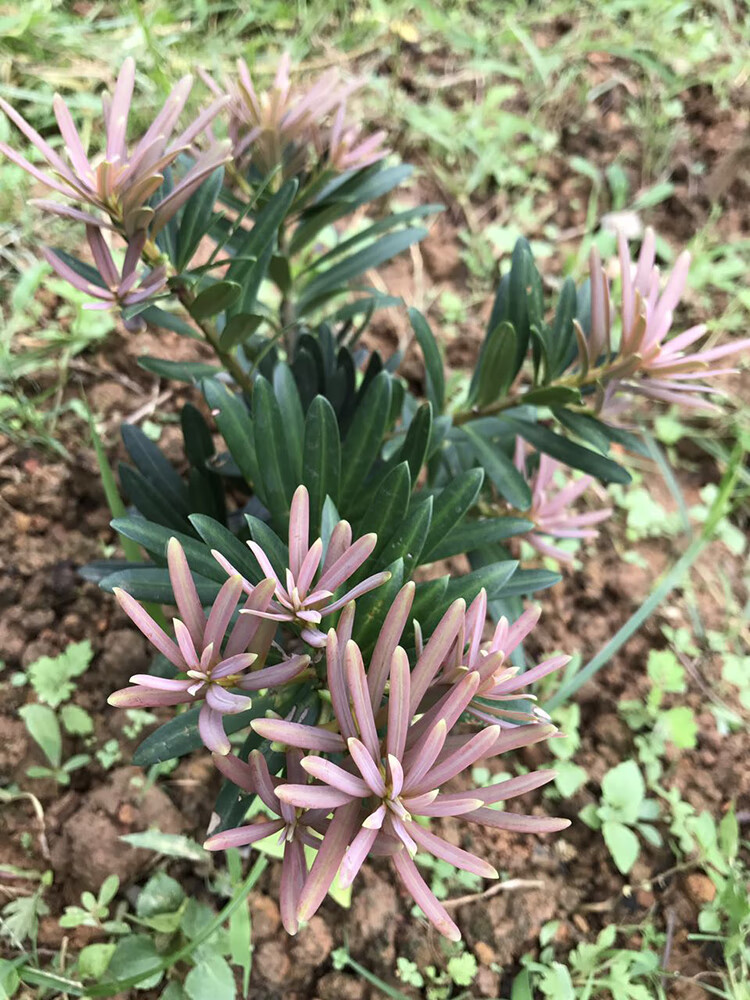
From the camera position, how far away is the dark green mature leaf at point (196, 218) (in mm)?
1224

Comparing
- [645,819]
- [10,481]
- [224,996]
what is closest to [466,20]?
[10,481]

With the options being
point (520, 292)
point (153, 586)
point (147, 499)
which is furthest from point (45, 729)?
point (520, 292)

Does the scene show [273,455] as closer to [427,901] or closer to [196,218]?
[196,218]

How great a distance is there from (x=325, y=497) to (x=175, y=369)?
0.45m

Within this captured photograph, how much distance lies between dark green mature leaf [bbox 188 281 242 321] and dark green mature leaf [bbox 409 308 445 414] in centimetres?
38

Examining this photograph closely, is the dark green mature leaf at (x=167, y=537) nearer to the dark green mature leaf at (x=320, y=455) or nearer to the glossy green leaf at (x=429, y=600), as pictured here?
the dark green mature leaf at (x=320, y=455)

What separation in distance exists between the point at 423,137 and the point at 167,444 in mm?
1716

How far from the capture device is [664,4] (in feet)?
11.1

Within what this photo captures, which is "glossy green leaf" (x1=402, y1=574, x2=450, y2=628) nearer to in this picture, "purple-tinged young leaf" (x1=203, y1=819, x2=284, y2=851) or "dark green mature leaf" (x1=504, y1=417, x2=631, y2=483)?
"purple-tinged young leaf" (x1=203, y1=819, x2=284, y2=851)

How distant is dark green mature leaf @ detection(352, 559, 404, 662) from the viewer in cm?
95

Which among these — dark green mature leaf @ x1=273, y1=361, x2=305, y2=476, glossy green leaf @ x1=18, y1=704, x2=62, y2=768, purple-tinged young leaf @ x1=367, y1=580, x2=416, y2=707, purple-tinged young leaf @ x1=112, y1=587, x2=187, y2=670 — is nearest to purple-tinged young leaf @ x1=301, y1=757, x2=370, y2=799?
purple-tinged young leaf @ x1=367, y1=580, x2=416, y2=707

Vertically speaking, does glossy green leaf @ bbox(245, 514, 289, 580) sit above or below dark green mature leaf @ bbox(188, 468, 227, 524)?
above

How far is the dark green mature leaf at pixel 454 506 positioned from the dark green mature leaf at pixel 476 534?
0.08m

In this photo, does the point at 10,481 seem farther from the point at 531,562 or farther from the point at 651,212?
the point at 651,212
